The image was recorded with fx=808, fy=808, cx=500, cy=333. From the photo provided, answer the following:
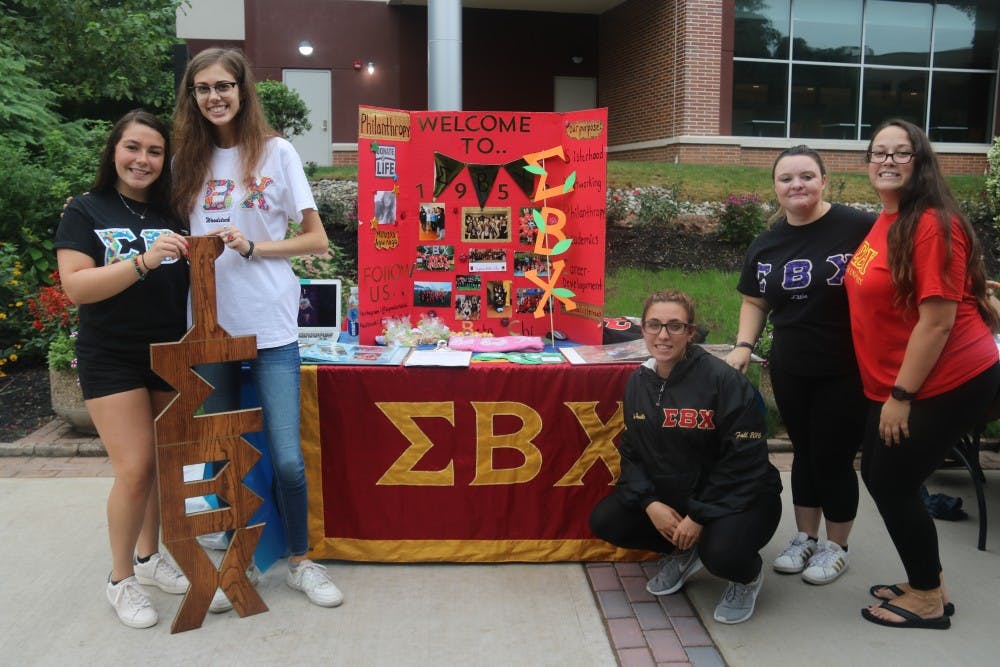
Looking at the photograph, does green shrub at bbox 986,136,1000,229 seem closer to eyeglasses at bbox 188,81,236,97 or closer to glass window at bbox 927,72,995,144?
glass window at bbox 927,72,995,144

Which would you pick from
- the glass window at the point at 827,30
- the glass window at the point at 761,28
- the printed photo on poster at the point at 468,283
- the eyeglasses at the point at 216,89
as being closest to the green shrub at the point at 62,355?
the printed photo on poster at the point at 468,283

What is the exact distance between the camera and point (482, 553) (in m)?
3.48

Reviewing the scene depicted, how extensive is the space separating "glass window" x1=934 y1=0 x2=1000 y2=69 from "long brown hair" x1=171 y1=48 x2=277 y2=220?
15.4 m

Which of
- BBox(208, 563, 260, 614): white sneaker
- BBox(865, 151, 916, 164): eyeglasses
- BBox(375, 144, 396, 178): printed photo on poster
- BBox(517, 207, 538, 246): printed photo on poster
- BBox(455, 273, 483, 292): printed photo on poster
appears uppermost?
BBox(375, 144, 396, 178): printed photo on poster

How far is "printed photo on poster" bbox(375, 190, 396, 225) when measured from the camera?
3.87 meters

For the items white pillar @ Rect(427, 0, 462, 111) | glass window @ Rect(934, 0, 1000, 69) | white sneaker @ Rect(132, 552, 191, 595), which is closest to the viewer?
white sneaker @ Rect(132, 552, 191, 595)

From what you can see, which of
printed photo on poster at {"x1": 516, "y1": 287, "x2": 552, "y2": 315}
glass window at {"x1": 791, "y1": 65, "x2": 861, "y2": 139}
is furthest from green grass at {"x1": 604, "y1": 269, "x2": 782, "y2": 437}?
glass window at {"x1": 791, "y1": 65, "x2": 861, "y2": 139}

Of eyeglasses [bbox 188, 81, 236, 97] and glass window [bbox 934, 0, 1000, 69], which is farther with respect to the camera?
glass window [bbox 934, 0, 1000, 69]

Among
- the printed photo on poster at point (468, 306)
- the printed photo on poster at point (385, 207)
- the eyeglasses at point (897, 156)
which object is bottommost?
the printed photo on poster at point (468, 306)

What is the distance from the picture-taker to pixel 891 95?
14805mm

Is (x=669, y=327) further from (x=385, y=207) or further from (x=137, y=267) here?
(x=137, y=267)

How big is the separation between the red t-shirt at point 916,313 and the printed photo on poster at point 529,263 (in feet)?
5.12

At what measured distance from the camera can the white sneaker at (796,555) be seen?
3371 millimetres

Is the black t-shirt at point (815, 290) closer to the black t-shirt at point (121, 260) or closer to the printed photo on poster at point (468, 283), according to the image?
the printed photo on poster at point (468, 283)
